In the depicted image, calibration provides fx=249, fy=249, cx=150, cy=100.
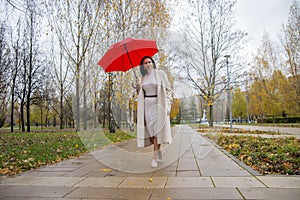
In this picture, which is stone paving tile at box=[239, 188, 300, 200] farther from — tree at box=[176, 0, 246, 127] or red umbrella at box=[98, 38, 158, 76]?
tree at box=[176, 0, 246, 127]

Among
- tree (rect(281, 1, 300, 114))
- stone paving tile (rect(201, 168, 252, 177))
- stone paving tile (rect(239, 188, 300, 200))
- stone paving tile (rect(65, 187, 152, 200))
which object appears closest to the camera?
stone paving tile (rect(239, 188, 300, 200))

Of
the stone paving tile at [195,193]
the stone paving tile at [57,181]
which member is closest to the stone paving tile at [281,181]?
the stone paving tile at [195,193]

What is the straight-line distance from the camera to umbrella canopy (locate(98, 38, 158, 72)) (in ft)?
13.9

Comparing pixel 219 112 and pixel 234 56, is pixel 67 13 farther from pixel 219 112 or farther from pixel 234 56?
pixel 234 56

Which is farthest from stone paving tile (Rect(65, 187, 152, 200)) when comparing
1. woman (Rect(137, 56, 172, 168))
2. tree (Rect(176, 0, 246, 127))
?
tree (Rect(176, 0, 246, 127))

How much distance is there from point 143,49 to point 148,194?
8.03 feet

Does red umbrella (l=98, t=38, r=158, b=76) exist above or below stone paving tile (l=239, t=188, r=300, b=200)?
above

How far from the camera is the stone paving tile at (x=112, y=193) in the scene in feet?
Answer: 8.85

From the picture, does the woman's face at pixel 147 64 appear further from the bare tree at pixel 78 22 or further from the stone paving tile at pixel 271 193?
the bare tree at pixel 78 22

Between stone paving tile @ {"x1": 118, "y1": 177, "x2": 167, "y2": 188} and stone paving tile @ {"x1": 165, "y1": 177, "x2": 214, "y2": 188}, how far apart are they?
10 cm

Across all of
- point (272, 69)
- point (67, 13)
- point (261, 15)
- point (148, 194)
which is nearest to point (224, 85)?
point (67, 13)

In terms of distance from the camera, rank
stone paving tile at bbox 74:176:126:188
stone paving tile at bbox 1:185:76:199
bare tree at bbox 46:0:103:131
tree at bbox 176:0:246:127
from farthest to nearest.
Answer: tree at bbox 176:0:246:127
bare tree at bbox 46:0:103:131
stone paving tile at bbox 74:176:126:188
stone paving tile at bbox 1:185:76:199

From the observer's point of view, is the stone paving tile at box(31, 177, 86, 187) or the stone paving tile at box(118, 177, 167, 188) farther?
the stone paving tile at box(31, 177, 86, 187)

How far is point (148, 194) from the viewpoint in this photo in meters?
2.76
